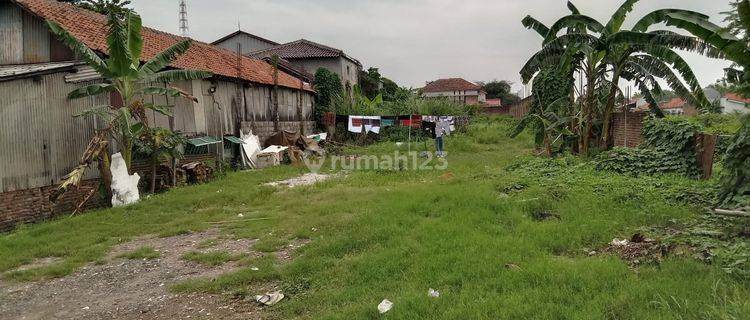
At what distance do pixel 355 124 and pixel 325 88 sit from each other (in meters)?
4.71

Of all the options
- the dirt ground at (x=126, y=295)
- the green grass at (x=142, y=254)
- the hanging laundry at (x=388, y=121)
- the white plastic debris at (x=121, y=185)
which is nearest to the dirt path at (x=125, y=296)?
the dirt ground at (x=126, y=295)

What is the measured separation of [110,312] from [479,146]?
18.1m

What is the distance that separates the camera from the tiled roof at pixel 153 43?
1091 cm

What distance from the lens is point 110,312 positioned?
4.46 metres

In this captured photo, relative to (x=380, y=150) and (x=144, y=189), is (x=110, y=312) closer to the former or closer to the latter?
(x=144, y=189)

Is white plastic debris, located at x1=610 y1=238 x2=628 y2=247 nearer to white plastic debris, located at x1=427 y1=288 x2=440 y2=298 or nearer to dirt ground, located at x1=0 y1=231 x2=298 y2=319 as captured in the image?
white plastic debris, located at x1=427 y1=288 x2=440 y2=298

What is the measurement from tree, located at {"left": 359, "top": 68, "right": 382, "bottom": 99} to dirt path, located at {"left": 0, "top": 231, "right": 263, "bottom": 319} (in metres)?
32.3

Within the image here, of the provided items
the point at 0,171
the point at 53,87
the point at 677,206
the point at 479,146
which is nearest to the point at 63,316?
the point at 0,171

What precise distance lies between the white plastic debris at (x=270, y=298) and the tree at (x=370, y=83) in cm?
3345

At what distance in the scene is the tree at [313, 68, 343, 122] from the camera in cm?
2592

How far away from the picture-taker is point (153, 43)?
14320 millimetres

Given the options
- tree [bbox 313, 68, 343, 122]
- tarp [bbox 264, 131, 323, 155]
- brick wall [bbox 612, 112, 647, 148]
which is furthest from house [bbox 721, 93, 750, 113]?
tree [bbox 313, 68, 343, 122]

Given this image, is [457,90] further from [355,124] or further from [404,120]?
[355,124]

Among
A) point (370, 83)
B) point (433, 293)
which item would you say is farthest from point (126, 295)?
point (370, 83)
